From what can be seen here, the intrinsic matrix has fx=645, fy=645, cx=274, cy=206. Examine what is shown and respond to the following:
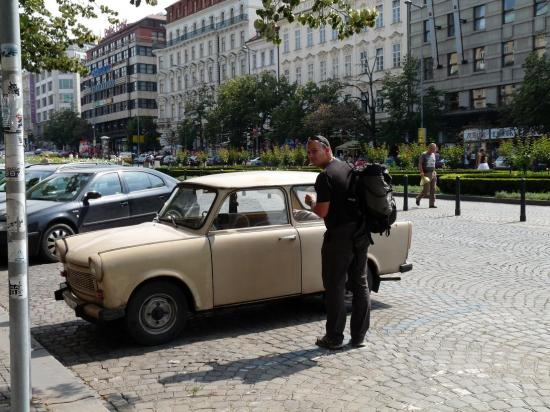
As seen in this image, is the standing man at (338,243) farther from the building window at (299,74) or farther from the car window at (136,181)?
the building window at (299,74)

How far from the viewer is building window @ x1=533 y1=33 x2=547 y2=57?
45906mm

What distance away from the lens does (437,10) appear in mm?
54188

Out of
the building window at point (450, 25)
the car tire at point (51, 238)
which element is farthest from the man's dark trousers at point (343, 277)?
the building window at point (450, 25)

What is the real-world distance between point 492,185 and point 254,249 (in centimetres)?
1799

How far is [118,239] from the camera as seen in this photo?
5781 millimetres

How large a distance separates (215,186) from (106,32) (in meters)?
137

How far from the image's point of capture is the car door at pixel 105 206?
10.9 meters

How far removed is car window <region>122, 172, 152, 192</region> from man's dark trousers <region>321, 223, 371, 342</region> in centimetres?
718

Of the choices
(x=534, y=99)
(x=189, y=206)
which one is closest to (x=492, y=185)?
(x=189, y=206)

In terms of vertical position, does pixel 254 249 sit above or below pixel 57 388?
above

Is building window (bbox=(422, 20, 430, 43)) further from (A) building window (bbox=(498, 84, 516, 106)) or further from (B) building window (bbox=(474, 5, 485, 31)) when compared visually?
(A) building window (bbox=(498, 84, 516, 106))

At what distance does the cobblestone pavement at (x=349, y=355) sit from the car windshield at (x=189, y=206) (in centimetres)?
106

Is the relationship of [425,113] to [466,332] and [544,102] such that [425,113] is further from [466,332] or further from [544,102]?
[466,332]

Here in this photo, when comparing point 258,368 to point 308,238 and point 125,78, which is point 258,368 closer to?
point 308,238
